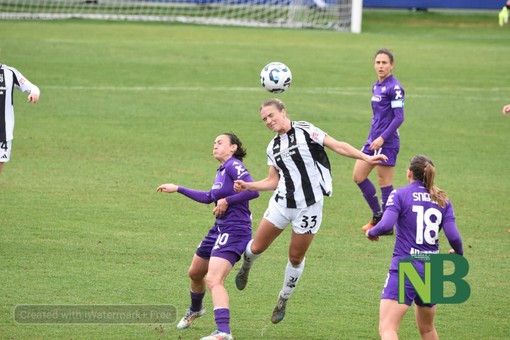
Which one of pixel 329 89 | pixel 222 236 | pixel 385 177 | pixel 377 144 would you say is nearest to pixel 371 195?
pixel 385 177

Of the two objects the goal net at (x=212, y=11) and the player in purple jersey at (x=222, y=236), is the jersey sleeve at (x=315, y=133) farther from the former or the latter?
the goal net at (x=212, y=11)

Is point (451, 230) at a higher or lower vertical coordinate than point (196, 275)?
higher

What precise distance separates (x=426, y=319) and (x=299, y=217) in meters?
1.96

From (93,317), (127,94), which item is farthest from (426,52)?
(93,317)

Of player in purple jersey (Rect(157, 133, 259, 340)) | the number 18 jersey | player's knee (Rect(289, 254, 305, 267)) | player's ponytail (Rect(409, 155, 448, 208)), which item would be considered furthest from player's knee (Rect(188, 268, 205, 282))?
player's ponytail (Rect(409, 155, 448, 208))

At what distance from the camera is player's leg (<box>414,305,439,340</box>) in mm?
8445

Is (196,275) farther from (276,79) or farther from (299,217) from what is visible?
(276,79)

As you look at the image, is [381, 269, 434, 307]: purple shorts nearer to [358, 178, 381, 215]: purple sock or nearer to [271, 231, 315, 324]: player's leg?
[271, 231, 315, 324]: player's leg

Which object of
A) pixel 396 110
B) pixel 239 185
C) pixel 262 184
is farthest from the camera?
pixel 396 110

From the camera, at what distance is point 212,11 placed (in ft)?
118

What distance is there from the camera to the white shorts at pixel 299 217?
32.6ft

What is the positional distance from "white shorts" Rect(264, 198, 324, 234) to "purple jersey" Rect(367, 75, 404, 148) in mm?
3766

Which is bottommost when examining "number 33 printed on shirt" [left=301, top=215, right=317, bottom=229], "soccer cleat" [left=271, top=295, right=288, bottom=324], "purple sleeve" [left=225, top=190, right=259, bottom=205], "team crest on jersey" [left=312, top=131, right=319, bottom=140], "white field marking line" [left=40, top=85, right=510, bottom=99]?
"soccer cleat" [left=271, top=295, right=288, bottom=324]

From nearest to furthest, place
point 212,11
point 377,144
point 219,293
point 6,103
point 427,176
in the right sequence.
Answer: point 427,176, point 219,293, point 6,103, point 377,144, point 212,11
